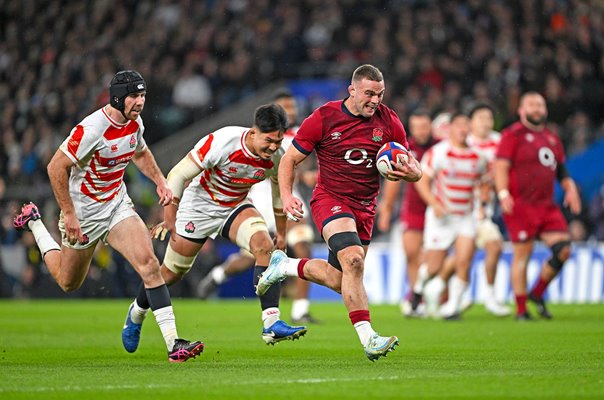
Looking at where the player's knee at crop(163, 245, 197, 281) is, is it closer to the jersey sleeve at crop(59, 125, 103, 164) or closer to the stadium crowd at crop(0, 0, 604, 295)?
the jersey sleeve at crop(59, 125, 103, 164)

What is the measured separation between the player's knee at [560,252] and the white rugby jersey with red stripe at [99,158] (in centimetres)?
673

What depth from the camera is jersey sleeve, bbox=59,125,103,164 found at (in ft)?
31.2

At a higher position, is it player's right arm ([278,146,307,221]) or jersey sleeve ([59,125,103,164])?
jersey sleeve ([59,125,103,164])

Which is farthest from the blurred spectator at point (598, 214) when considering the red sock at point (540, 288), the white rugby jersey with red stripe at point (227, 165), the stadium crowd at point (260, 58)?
the white rugby jersey with red stripe at point (227, 165)

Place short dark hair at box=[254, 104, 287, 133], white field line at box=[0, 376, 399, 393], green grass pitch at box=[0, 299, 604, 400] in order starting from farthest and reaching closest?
1. short dark hair at box=[254, 104, 287, 133]
2. white field line at box=[0, 376, 399, 393]
3. green grass pitch at box=[0, 299, 604, 400]

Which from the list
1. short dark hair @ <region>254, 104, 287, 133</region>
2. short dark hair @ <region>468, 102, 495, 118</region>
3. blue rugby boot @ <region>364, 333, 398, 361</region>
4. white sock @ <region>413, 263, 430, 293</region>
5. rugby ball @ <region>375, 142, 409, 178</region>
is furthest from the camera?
short dark hair @ <region>468, 102, 495, 118</region>

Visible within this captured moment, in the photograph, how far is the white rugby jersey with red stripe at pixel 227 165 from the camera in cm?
1059

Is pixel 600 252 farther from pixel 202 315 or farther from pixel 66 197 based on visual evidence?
pixel 66 197

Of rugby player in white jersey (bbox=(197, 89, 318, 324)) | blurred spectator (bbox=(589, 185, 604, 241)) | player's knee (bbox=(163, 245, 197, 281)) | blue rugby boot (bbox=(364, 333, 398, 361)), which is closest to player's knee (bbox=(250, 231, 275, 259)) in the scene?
player's knee (bbox=(163, 245, 197, 281))

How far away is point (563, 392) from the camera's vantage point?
7117mm

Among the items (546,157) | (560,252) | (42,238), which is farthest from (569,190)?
(42,238)

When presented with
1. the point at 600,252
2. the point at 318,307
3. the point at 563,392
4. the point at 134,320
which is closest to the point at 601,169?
the point at 600,252

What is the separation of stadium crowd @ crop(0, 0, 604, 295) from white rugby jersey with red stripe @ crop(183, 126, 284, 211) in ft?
36.5

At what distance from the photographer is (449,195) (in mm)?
16312
